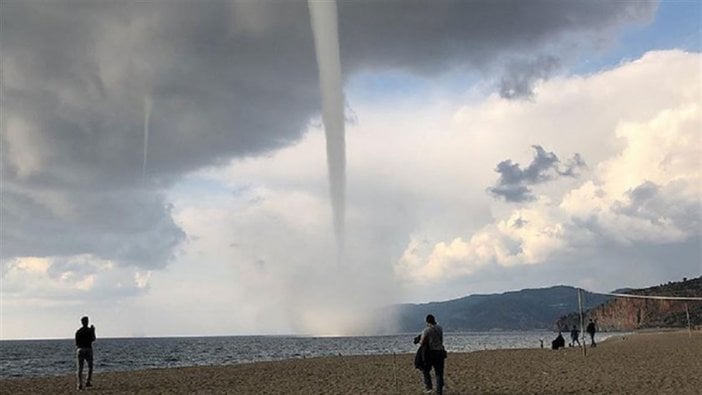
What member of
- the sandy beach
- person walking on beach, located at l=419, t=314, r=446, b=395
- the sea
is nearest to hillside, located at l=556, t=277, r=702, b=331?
the sea

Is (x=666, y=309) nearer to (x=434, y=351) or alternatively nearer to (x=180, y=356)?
(x=180, y=356)

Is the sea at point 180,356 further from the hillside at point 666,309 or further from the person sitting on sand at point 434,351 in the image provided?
the hillside at point 666,309

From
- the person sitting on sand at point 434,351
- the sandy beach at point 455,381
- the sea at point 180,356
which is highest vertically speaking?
the person sitting on sand at point 434,351

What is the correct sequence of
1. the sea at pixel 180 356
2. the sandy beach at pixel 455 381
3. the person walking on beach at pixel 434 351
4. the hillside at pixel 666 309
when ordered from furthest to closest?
the hillside at pixel 666 309 < the sea at pixel 180 356 < the sandy beach at pixel 455 381 < the person walking on beach at pixel 434 351

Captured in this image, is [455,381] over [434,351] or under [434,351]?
under

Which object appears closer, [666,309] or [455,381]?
[455,381]

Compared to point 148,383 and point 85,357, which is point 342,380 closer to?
point 148,383

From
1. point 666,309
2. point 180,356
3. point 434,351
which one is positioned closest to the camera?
point 434,351

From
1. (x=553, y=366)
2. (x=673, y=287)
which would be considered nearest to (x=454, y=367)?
(x=553, y=366)

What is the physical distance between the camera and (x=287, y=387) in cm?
2211

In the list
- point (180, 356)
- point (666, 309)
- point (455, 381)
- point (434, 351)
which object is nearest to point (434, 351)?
point (434, 351)

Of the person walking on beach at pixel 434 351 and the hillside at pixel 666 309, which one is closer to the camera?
the person walking on beach at pixel 434 351

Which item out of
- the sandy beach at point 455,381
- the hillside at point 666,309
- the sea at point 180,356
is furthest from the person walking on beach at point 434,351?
the hillside at point 666,309

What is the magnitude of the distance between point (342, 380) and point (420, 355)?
7.42 metres
